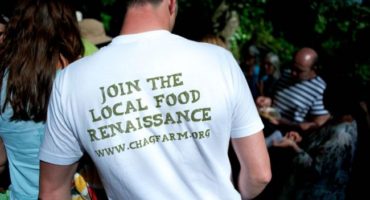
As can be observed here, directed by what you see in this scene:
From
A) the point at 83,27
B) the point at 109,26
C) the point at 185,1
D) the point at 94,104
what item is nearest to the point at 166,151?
the point at 94,104

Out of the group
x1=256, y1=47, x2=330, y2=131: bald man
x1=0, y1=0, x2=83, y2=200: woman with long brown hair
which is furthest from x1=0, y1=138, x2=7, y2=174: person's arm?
x1=256, y1=47, x2=330, y2=131: bald man

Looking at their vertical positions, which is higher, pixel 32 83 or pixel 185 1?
pixel 32 83

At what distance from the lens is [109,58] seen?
154 centimetres

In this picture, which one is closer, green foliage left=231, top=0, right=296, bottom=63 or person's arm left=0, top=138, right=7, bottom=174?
person's arm left=0, top=138, right=7, bottom=174

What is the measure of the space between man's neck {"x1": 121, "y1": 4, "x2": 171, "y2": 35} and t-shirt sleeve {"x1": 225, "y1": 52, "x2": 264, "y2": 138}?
9.7 inches

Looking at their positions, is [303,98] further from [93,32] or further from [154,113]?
[154,113]

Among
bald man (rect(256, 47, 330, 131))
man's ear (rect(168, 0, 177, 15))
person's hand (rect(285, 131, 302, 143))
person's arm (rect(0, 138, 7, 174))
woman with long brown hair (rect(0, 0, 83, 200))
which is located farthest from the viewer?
bald man (rect(256, 47, 330, 131))

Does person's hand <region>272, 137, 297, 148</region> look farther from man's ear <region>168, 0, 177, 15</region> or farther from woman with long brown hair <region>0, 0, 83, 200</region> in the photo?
man's ear <region>168, 0, 177, 15</region>

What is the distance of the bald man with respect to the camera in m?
4.39

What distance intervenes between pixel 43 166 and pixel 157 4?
622 millimetres

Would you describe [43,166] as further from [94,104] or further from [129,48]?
[129,48]

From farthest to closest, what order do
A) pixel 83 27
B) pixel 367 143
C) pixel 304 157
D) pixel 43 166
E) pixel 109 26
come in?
pixel 109 26
pixel 83 27
pixel 304 157
pixel 367 143
pixel 43 166

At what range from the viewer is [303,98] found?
4.49m

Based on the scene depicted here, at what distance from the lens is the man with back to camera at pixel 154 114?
5.03 ft
